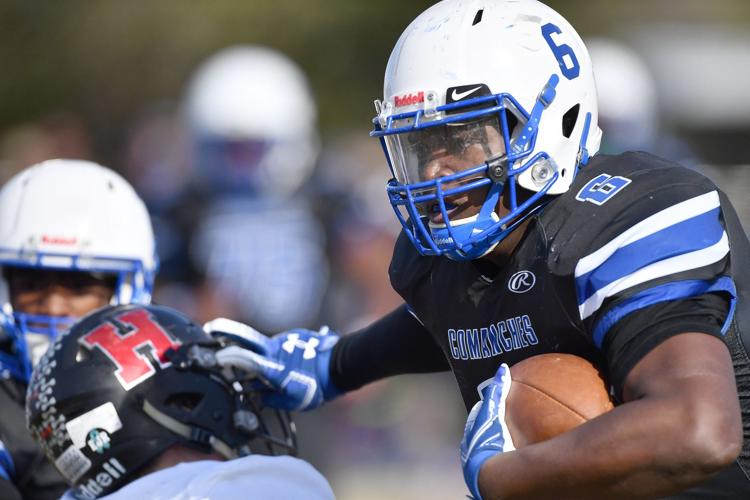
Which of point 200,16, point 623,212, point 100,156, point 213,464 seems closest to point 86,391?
point 213,464

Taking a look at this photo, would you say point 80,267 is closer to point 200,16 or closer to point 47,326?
point 47,326

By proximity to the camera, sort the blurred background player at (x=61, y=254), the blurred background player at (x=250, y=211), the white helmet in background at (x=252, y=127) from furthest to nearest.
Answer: the white helmet in background at (x=252, y=127)
the blurred background player at (x=250, y=211)
the blurred background player at (x=61, y=254)

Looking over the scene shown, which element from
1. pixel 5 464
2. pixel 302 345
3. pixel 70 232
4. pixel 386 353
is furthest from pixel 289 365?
pixel 70 232

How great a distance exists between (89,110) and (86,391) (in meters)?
10.3

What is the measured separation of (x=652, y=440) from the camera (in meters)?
2.46

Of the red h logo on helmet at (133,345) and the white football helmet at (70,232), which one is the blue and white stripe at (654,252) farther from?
the white football helmet at (70,232)

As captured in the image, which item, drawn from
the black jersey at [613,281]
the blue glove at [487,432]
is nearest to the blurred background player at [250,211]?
the black jersey at [613,281]

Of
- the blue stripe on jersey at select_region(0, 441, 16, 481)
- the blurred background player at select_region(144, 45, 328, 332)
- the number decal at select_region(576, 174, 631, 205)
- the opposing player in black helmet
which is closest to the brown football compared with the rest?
the number decal at select_region(576, 174, 631, 205)

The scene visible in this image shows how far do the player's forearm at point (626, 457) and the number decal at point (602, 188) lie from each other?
Answer: 544mm

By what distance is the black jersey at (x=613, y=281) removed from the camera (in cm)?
263

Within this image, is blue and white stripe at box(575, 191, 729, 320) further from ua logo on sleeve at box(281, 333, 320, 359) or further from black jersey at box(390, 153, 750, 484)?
ua logo on sleeve at box(281, 333, 320, 359)

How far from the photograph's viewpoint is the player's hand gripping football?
3.73 m

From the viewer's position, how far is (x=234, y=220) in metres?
6.92

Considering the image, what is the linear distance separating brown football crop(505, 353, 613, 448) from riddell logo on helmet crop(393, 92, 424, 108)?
0.69 meters
